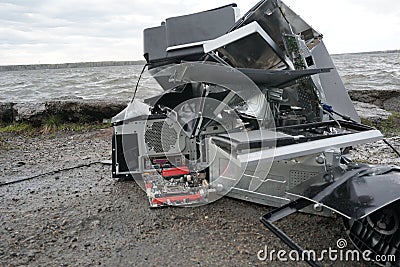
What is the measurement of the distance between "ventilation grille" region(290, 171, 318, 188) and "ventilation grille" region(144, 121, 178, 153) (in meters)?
1.14

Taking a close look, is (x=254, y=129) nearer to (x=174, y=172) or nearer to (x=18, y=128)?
(x=174, y=172)

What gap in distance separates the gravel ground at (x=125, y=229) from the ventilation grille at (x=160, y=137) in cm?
42

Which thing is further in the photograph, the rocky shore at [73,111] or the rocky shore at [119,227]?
the rocky shore at [73,111]

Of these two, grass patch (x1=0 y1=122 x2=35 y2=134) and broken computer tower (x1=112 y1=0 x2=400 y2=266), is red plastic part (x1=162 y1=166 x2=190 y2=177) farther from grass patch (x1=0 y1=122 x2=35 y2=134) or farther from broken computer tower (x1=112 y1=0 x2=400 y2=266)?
grass patch (x1=0 y1=122 x2=35 y2=134)

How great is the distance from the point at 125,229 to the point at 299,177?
1198 millimetres

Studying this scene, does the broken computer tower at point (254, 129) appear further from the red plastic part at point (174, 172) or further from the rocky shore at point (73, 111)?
the rocky shore at point (73, 111)

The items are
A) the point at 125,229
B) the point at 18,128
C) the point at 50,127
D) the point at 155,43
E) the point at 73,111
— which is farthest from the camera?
the point at 73,111

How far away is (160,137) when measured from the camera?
10.2ft

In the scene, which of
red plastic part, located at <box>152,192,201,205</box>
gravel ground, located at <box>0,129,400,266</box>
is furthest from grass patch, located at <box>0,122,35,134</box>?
red plastic part, located at <box>152,192,201,205</box>

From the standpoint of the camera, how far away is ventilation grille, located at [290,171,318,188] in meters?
2.17

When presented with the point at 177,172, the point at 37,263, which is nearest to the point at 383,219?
the point at 177,172

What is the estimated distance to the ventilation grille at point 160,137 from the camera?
3053 millimetres

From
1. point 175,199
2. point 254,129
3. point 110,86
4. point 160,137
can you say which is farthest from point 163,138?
point 110,86

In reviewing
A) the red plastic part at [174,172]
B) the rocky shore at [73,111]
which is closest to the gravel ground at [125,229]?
the red plastic part at [174,172]
